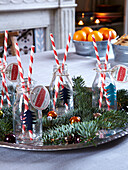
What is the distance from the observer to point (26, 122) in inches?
25.0

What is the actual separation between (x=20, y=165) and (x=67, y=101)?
0.28m

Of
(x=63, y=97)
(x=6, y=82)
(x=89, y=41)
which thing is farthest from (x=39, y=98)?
(x=89, y=41)

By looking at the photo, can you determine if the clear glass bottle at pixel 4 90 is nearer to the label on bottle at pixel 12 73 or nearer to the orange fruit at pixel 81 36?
the label on bottle at pixel 12 73

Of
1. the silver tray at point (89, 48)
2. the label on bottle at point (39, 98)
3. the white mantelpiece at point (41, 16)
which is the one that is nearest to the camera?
the label on bottle at point (39, 98)

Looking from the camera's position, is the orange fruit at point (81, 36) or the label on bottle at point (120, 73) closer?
the label on bottle at point (120, 73)

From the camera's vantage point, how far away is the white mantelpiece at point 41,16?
Answer: 314cm

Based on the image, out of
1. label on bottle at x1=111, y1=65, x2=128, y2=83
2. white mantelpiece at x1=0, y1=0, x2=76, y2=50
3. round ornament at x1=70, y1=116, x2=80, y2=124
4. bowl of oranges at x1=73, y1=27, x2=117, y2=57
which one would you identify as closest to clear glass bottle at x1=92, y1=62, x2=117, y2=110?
label on bottle at x1=111, y1=65, x2=128, y2=83

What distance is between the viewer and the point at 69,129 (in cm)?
64

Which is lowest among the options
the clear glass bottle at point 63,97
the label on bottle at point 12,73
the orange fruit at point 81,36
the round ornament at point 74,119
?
the round ornament at point 74,119

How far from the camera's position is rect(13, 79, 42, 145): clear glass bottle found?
0.64 metres

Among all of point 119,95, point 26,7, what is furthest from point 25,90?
point 26,7

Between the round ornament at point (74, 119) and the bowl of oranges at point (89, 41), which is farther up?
the bowl of oranges at point (89, 41)

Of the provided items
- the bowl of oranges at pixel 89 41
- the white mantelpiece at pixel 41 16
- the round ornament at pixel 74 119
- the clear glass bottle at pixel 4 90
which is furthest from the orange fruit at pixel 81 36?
the white mantelpiece at pixel 41 16

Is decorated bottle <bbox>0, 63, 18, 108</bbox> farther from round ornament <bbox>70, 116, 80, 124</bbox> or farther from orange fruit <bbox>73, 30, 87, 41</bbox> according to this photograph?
orange fruit <bbox>73, 30, 87, 41</bbox>
